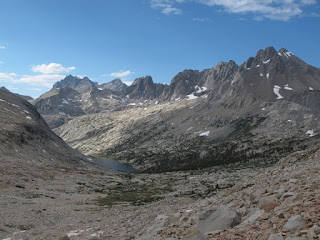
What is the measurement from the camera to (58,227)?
125ft

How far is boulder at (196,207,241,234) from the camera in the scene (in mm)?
16469

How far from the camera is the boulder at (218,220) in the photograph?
54.0 feet

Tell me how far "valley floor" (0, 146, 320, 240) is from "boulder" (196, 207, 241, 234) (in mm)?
566

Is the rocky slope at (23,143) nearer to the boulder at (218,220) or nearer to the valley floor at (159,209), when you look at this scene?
the valley floor at (159,209)

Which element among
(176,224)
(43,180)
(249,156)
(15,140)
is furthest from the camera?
(249,156)

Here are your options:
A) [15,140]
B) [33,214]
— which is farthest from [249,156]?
[33,214]

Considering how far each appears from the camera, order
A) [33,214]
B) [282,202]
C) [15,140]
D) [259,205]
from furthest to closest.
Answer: [15,140]
[33,214]
[259,205]
[282,202]

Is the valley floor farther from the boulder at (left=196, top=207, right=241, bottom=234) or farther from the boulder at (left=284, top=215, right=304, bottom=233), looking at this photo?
the boulder at (left=196, top=207, right=241, bottom=234)

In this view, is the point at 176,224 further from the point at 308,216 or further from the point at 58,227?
the point at 58,227

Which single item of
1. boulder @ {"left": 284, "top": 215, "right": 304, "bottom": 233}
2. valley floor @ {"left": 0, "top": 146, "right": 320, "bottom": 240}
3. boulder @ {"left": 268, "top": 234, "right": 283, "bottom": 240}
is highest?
boulder @ {"left": 284, "top": 215, "right": 304, "bottom": 233}

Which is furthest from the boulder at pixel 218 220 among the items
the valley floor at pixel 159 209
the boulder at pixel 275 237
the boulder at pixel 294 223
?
the boulder at pixel 275 237

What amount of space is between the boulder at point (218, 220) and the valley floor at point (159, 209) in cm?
57

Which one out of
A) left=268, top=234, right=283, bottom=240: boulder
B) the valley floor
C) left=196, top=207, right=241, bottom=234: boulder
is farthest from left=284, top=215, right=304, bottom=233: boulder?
left=196, top=207, right=241, bottom=234: boulder

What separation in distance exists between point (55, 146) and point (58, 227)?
4895 inches
